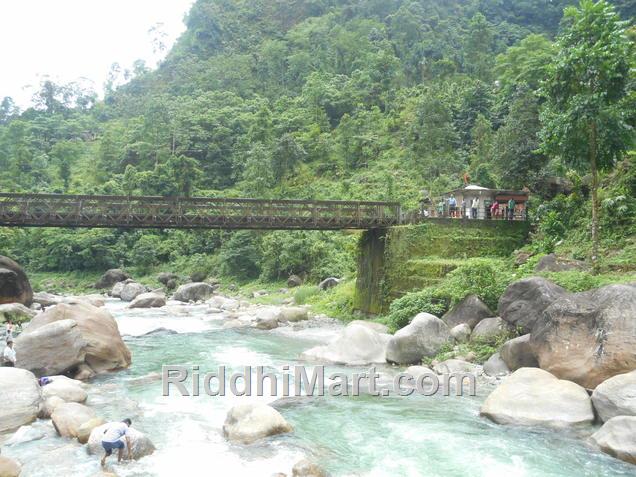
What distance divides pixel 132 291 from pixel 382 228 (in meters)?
22.9

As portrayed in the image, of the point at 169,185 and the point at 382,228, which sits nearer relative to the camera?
the point at 382,228

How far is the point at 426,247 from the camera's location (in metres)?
23.6

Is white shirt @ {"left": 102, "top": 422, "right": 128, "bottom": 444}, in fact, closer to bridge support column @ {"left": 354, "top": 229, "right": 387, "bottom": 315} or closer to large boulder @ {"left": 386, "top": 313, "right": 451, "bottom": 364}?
large boulder @ {"left": 386, "top": 313, "right": 451, "bottom": 364}

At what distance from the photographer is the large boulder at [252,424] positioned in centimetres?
934

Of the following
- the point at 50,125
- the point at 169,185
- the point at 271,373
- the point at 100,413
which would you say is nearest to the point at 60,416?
the point at 100,413

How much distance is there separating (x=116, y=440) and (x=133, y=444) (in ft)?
1.36

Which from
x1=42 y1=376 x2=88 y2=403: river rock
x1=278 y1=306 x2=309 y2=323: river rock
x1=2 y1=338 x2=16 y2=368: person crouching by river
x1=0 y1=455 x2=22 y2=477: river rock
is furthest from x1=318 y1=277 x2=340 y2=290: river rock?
x1=0 y1=455 x2=22 y2=477: river rock

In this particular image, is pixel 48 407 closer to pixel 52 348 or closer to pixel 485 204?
pixel 52 348

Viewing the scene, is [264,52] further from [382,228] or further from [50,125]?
[382,228]

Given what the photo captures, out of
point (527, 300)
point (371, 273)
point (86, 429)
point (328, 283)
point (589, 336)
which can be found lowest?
point (328, 283)

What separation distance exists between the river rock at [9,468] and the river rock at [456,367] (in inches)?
373

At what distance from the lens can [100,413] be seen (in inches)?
427

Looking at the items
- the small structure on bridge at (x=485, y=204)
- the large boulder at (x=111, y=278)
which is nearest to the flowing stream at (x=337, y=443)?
the small structure on bridge at (x=485, y=204)

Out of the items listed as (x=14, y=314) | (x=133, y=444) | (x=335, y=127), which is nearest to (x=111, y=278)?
(x=14, y=314)
